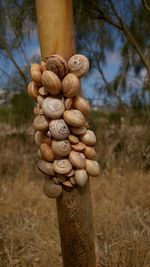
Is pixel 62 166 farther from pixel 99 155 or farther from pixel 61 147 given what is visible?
pixel 99 155

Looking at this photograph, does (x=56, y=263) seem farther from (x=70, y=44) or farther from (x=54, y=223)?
(x=70, y=44)

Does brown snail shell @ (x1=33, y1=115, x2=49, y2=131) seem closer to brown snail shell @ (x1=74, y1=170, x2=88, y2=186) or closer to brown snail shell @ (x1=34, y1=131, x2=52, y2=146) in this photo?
brown snail shell @ (x1=34, y1=131, x2=52, y2=146)

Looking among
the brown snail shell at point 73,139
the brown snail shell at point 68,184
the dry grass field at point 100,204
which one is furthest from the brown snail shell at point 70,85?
the dry grass field at point 100,204

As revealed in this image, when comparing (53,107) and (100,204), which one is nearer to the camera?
(53,107)

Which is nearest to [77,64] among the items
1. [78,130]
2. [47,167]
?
[78,130]

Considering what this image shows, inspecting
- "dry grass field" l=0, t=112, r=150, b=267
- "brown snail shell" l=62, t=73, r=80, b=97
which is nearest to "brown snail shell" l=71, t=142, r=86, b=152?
"brown snail shell" l=62, t=73, r=80, b=97

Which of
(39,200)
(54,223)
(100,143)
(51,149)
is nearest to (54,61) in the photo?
(51,149)
